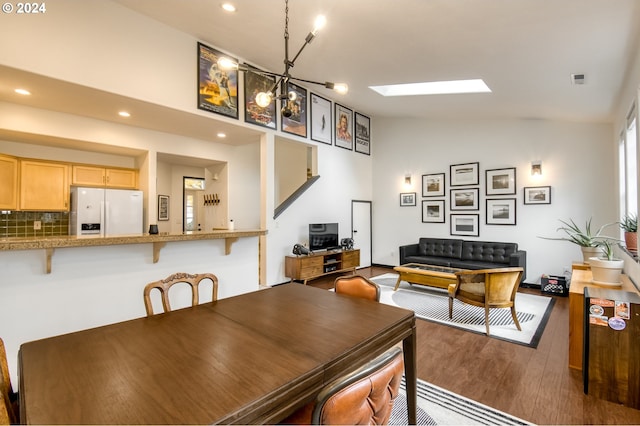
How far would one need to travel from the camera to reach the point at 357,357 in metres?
1.32

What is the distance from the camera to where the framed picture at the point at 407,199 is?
23.2ft

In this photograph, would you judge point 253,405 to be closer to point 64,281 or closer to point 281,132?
point 64,281

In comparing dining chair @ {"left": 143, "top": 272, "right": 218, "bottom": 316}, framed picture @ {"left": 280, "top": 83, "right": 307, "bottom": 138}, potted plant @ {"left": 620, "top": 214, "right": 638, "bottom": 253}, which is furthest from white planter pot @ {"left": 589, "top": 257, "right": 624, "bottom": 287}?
framed picture @ {"left": 280, "top": 83, "right": 307, "bottom": 138}

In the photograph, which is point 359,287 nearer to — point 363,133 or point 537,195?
point 537,195

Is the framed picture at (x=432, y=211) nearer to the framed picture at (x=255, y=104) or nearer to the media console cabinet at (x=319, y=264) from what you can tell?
the media console cabinet at (x=319, y=264)

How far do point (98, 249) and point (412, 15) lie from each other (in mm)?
3580

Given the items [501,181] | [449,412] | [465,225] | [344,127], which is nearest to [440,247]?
[465,225]

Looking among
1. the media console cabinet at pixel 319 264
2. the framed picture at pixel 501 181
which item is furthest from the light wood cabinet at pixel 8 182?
the framed picture at pixel 501 181

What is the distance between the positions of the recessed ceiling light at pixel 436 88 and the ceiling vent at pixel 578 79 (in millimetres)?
1048

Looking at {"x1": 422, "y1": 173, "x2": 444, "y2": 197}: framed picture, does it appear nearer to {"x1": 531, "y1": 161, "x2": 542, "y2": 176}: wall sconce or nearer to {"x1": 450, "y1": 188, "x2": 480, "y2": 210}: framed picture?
{"x1": 450, "y1": 188, "x2": 480, "y2": 210}: framed picture

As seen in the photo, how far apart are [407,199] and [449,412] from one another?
18.3 ft

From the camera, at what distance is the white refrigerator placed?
4.35 metres

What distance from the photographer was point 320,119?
6.19 m

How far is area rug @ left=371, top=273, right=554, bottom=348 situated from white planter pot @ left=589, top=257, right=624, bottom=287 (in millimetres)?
903
